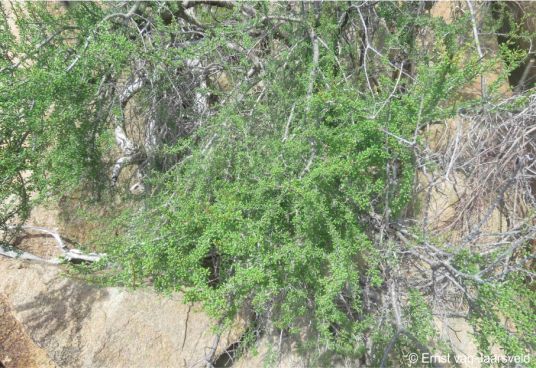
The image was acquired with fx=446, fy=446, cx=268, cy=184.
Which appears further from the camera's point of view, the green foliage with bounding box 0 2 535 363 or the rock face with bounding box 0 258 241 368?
the rock face with bounding box 0 258 241 368

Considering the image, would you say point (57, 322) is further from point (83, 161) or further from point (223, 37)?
point (223, 37)

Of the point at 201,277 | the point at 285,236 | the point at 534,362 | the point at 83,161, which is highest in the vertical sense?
the point at 83,161

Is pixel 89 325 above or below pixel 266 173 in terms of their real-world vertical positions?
below

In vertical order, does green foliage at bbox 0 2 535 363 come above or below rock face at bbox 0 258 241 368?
above

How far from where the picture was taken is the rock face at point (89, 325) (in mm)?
2744

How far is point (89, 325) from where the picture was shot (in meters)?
2.84

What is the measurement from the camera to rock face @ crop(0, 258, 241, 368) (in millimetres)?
2744

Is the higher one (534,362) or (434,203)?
(434,203)

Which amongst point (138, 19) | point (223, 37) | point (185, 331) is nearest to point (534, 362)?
point (185, 331)

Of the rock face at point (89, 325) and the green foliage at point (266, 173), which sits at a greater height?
the green foliage at point (266, 173)

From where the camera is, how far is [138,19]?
2990 millimetres

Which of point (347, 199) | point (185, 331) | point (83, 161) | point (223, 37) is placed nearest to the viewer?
point (347, 199)

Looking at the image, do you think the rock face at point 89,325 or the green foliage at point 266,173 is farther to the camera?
the rock face at point 89,325

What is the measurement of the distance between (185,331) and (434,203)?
1.95 meters
